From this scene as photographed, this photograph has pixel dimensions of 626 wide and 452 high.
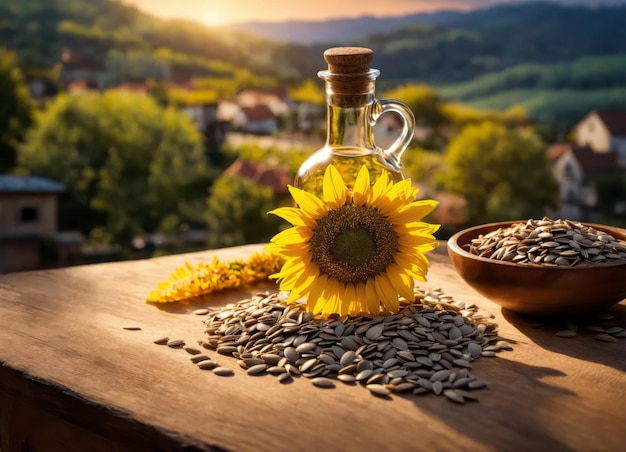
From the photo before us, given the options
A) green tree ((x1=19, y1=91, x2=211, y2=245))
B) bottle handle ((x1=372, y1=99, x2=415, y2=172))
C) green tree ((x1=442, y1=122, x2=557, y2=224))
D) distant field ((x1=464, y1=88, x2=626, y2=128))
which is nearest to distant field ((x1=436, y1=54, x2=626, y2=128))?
distant field ((x1=464, y1=88, x2=626, y2=128))

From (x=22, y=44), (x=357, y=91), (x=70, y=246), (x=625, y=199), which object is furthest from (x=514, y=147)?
(x=357, y=91)

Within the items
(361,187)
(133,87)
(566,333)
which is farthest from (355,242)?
(133,87)

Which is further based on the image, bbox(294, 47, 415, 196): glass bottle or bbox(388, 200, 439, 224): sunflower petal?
bbox(294, 47, 415, 196): glass bottle

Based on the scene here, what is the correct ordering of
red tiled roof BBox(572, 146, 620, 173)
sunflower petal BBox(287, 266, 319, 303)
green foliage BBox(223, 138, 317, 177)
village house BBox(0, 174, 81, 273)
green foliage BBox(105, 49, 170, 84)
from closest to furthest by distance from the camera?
sunflower petal BBox(287, 266, 319, 303)
village house BBox(0, 174, 81, 273)
red tiled roof BBox(572, 146, 620, 173)
green foliage BBox(223, 138, 317, 177)
green foliage BBox(105, 49, 170, 84)

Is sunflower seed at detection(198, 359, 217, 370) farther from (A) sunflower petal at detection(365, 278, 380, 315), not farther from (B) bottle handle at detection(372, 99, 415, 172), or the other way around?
(B) bottle handle at detection(372, 99, 415, 172)

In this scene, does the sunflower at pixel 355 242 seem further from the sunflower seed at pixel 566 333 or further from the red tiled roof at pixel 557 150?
the red tiled roof at pixel 557 150

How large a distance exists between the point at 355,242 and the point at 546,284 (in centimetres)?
35

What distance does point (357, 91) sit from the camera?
1569mm

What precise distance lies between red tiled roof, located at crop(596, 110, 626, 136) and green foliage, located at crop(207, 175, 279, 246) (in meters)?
4.31

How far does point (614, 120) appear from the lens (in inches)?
305

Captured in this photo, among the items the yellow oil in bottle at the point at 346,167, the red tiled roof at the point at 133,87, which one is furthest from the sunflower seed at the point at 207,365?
the red tiled roof at the point at 133,87

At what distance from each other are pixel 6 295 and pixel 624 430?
1309mm

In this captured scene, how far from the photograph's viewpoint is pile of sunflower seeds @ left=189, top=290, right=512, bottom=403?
121 centimetres

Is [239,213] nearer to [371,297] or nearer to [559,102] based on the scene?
[559,102]
